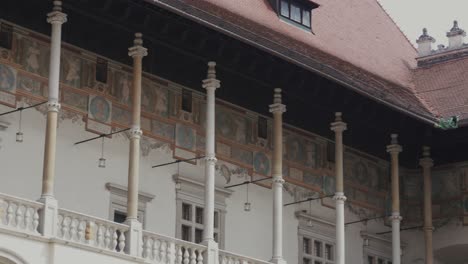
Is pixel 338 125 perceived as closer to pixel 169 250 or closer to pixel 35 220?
pixel 169 250

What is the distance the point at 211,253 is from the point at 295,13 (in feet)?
24.6

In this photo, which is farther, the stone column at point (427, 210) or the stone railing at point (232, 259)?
the stone column at point (427, 210)

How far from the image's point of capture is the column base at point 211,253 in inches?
832

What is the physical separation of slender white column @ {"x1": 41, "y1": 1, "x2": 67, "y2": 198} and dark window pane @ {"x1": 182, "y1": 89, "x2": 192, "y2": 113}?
12.9 feet

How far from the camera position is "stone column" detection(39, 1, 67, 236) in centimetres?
1856

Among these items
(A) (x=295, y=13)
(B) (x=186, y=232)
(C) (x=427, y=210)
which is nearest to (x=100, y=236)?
(B) (x=186, y=232)

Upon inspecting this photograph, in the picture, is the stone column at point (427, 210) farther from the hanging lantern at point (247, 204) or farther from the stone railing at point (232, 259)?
the stone railing at point (232, 259)

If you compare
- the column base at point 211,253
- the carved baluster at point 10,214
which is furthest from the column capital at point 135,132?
the carved baluster at point 10,214

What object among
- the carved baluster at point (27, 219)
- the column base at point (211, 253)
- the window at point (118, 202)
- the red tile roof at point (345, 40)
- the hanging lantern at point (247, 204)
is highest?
the red tile roof at point (345, 40)

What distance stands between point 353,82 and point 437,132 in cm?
294

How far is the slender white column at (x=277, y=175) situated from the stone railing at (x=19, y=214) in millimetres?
5149

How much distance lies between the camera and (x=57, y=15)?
1938 cm

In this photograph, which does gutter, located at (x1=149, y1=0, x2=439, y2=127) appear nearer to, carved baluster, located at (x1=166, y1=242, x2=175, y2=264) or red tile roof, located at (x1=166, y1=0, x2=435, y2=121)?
red tile roof, located at (x1=166, y1=0, x2=435, y2=121)

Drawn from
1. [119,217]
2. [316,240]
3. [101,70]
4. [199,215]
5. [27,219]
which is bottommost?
[27,219]
